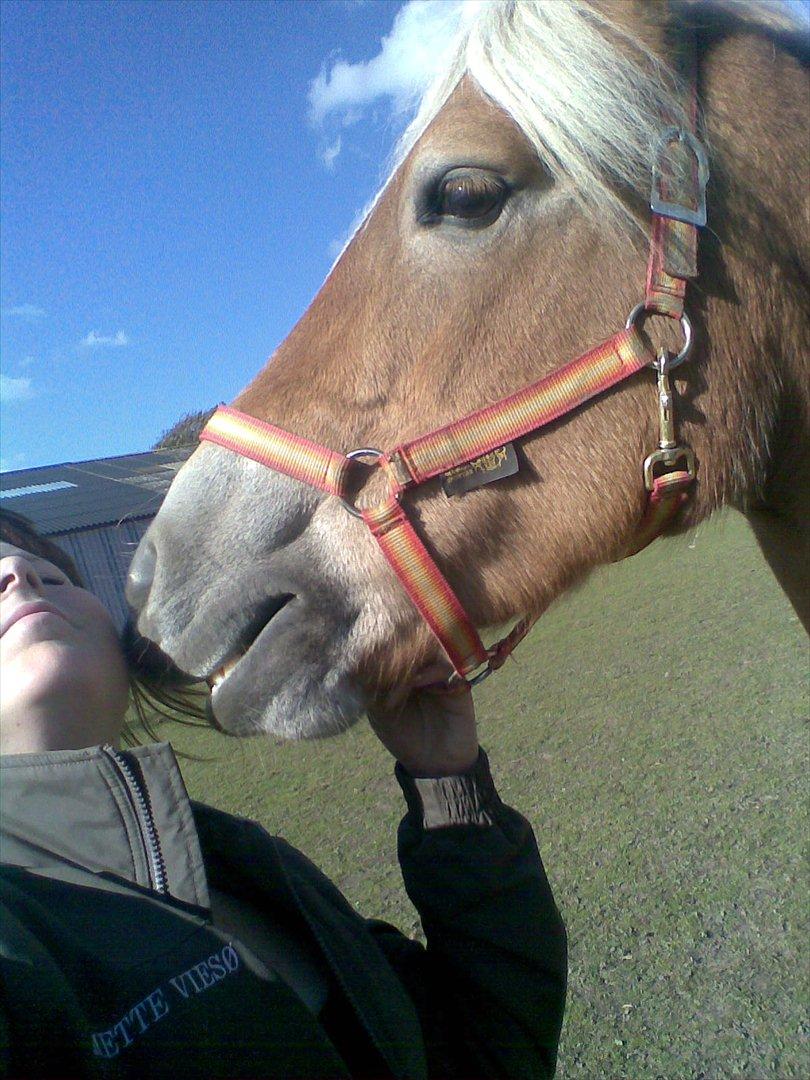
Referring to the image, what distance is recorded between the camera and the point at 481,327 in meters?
1.31

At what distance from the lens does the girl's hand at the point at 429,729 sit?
4.71 feet

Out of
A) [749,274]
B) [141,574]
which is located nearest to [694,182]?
[749,274]

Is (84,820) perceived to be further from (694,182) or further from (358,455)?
(694,182)

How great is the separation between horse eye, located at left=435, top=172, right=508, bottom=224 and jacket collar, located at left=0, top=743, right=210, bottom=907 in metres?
1.12

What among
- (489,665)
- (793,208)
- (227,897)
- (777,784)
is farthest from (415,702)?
(777,784)

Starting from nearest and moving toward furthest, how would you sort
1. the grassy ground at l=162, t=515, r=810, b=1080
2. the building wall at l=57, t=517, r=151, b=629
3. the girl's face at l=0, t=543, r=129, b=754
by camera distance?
the girl's face at l=0, t=543, r=129, b=754 → the grassy ground at l=162, t=515, r=810, b=1080 → the building wall at l=57, t=517, r=151, b=629

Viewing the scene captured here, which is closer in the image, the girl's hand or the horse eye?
the horse eye

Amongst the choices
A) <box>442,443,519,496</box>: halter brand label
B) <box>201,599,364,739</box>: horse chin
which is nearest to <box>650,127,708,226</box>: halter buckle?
<box>442,443,519,496</box>: halter brand label

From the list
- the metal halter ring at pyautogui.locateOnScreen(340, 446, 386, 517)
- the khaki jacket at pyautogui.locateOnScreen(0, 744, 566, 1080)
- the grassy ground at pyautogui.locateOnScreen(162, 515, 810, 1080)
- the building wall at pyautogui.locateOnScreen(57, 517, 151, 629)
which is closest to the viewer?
the khaki jacket at pyautogui.locateOnScreen(0, 744, 566, 1080)

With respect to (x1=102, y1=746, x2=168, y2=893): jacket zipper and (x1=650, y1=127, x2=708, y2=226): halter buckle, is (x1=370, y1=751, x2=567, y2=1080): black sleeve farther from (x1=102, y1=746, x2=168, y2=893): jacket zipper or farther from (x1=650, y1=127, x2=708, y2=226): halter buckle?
(x1=650, y1=127, x2=708, y2=226): halter buckle

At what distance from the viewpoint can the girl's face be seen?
121cm

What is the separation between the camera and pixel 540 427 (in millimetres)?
1299

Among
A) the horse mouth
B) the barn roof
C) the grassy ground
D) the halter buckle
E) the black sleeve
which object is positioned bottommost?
the grassy ground

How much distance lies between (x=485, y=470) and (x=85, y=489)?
15.5 meters
